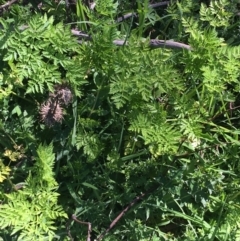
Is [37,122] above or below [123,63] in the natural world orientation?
below

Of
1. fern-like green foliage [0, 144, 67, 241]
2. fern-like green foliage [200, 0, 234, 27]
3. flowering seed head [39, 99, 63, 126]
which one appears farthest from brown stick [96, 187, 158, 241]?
fern-like green foliage [200, 0, 234, 27]

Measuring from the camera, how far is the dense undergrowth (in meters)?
1.81

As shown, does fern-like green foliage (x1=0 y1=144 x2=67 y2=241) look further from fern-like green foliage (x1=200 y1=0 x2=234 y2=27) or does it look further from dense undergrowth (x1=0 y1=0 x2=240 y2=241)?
fern-like green foliage (x1=200 y1=0 x2=234 y2=27)

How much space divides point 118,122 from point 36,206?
50 cm

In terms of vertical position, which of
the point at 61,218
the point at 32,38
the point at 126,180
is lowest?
the point at 61,218

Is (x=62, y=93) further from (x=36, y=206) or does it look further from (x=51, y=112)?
(x=36, y=206)

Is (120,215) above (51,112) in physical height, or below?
below

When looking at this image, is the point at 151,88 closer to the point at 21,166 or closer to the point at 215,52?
the point at 215,52

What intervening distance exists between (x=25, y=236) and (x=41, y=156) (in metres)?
0.36

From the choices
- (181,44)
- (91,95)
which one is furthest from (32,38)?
(181,44)

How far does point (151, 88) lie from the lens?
1826 millimetres

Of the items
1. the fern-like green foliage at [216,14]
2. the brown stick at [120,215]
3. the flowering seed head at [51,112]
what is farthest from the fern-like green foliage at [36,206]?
the fern-like green foliage at [216,14]

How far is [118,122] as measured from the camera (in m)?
2.02

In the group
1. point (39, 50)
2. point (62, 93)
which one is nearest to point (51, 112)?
point (62, 93)
